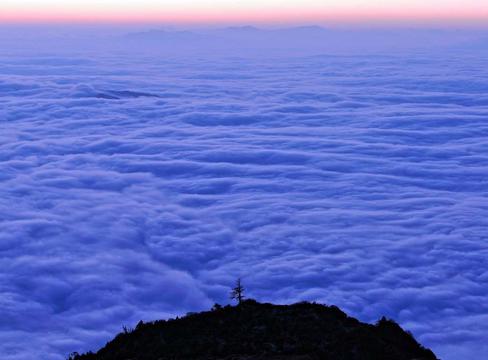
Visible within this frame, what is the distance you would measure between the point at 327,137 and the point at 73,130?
1944 cm

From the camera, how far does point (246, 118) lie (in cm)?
5709

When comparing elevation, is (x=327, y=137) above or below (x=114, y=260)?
above

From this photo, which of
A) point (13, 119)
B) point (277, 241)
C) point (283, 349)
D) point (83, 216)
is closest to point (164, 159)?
point (83, 216)

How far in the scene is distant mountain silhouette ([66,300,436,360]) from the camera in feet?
21.7

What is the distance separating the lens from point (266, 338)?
692 centimetres

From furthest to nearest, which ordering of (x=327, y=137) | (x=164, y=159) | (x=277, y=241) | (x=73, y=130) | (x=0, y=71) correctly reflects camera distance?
1. (x=0, y=71)
2. (x=73, y=130)
3. (x=327, y=137)
4. (x=164, y=159)
5. (x=277, y=241)

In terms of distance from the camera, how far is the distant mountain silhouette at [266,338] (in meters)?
6.62

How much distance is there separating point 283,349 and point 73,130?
147 ft

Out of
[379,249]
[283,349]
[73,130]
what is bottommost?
[283,349]

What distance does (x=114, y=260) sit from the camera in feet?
63.7

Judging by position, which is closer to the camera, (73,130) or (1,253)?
(1,253)

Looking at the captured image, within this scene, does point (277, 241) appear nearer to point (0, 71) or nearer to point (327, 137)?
point (327, 137)

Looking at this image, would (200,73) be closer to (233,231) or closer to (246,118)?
(246,118)

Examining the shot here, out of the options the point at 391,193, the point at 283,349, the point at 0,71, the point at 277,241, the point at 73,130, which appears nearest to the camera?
the point at 283,349
